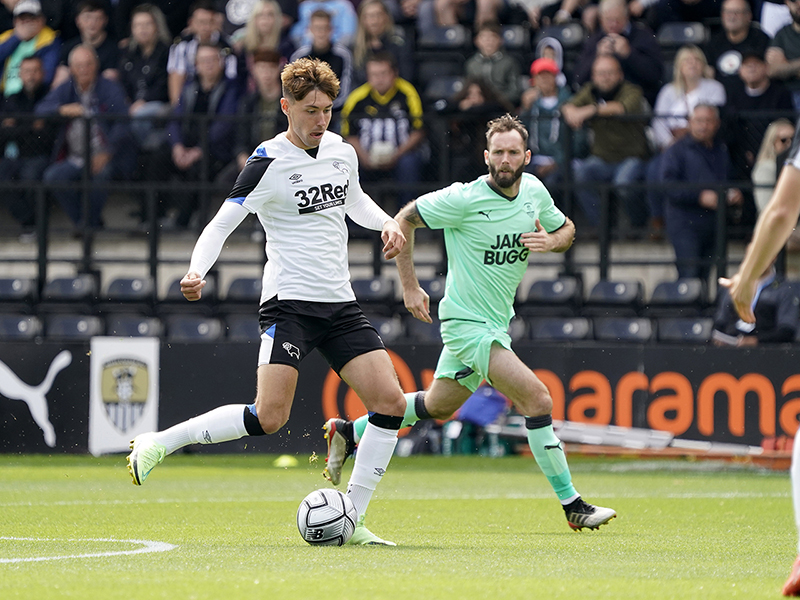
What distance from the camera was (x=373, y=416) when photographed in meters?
7.03

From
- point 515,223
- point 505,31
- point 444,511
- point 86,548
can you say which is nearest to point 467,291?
point 515,223

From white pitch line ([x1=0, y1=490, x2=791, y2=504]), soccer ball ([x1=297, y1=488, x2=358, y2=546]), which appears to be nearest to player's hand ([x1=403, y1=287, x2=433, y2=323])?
soccer ball ([x1=297, y1=488, x2=358, y2=546])

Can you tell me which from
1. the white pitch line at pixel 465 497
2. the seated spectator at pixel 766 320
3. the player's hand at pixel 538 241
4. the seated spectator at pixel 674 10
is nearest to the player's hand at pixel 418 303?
the player's hand at pixel 538 241

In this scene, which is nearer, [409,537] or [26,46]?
[409,537]

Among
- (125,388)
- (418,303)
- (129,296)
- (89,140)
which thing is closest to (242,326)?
(129,296)

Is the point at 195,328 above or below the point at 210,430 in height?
below

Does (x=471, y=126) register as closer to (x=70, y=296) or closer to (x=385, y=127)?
(x=385, y=127)

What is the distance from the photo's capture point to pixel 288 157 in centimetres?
697

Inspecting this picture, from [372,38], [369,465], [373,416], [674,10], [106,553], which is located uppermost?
[674,10]

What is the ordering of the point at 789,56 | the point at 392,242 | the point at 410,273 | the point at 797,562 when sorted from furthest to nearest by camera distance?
the point at 789,56, the point at 410,273, the point at 392,242, the point at 797,562

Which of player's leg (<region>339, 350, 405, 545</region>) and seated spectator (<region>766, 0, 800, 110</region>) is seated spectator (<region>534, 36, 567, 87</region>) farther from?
player's leg (<region>339, 350, 405, 545</region>)

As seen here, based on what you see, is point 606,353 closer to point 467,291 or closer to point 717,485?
point 717,485

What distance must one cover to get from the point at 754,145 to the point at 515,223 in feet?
24.2

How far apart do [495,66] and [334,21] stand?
219 centimetres
